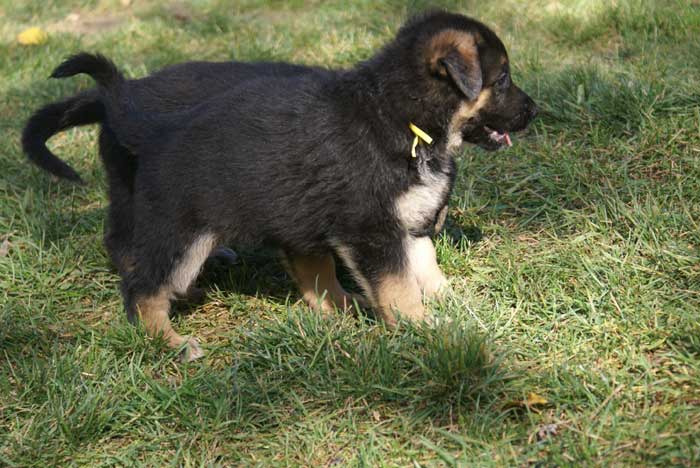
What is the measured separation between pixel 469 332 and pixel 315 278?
1037mm

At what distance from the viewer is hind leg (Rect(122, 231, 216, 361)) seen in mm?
3645

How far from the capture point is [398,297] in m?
3.50

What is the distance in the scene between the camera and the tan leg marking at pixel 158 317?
369 centimetres

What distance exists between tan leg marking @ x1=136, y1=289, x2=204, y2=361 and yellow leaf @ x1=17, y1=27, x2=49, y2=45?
402 cm

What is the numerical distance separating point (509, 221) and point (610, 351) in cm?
118

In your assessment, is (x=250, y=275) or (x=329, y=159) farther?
(x=250, y=275)

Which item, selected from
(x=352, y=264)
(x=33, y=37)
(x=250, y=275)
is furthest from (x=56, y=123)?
(x=33, y=37)

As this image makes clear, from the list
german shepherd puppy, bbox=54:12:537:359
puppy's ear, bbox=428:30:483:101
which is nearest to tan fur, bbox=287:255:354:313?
german shepherd puppy, bbox=54:12:537:359

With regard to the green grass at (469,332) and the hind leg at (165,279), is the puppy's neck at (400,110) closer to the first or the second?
the green grass at (469,332)

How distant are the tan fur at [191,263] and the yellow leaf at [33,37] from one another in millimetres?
4081

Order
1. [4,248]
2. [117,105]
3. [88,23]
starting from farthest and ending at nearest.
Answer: [88,23], [4,248], [117,105]

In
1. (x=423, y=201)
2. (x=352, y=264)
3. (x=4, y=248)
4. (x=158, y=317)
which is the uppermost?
(x=423, y=201)

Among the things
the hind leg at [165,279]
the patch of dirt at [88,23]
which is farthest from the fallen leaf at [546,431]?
the patch of dirt at [88,23]

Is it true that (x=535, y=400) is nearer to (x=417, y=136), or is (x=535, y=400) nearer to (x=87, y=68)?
(x=417, y=136)
